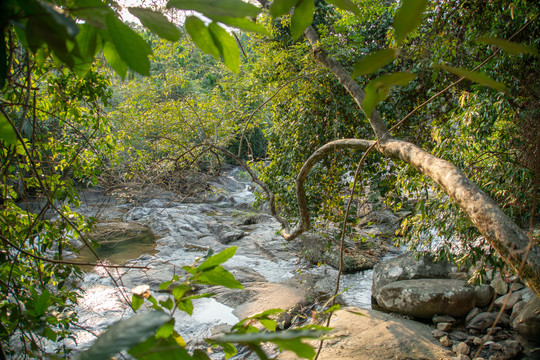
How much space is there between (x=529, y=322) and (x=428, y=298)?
1.15 metres

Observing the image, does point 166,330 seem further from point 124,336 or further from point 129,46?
point 129,46

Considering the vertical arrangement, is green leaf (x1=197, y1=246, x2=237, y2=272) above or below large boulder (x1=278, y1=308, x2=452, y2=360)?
above

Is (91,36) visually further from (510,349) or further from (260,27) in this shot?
(510,349)

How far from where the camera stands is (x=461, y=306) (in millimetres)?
4395

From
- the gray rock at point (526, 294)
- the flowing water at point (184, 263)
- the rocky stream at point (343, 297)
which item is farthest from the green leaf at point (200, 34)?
the gray rock at point (526, 294)

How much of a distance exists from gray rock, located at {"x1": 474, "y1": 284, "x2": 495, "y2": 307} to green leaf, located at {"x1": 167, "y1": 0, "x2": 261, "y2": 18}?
5491 millimetres

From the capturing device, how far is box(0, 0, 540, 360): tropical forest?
389 mm

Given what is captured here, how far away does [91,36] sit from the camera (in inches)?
14.3

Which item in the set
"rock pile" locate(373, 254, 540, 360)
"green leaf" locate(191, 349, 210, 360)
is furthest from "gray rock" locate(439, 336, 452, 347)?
"green leaf" locate(191, 349, 210, 360)

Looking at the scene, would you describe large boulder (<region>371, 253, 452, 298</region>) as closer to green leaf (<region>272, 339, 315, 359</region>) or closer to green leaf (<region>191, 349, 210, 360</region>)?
green leaf (<region>191, 349, 210, 360</region>)

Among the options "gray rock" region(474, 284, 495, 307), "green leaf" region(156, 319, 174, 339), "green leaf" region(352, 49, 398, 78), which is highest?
"green leaf" region(352, 49, 398, 78)

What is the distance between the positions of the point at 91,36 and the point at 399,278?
584cm

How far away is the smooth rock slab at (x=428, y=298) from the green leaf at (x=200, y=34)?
16.5ft

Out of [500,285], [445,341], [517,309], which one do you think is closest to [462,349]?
[445,341]
